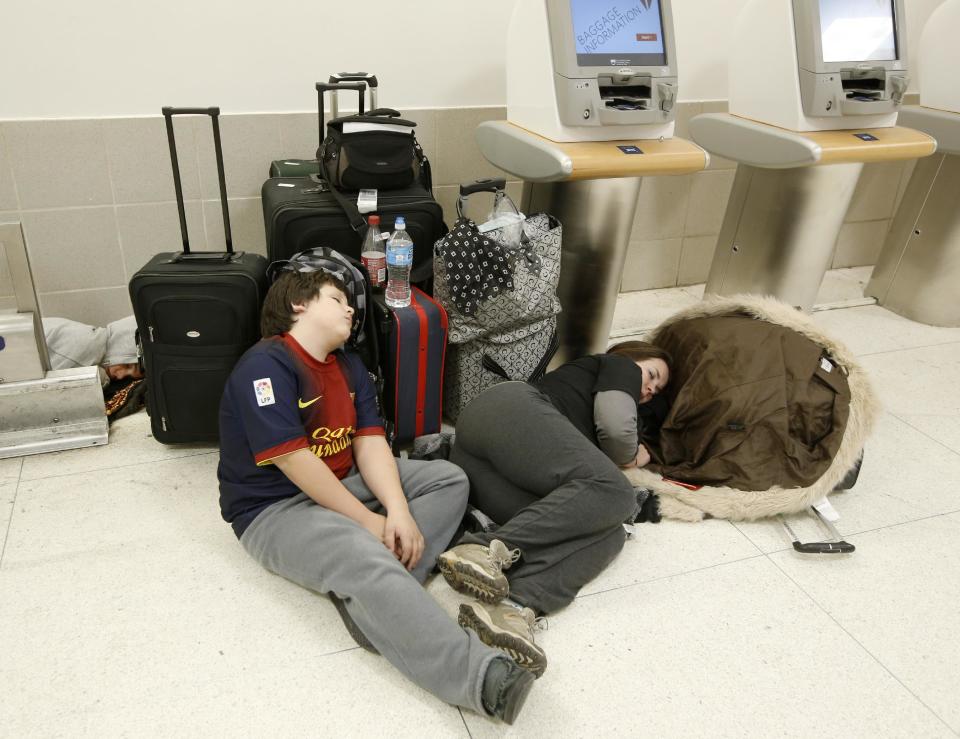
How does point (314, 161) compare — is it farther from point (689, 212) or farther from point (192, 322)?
point (689, 212)

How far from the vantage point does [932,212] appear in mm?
3074

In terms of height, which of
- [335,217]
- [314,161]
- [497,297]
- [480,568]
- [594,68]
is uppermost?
[594,68]

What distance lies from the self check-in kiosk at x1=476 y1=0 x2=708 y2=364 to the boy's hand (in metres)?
1.00

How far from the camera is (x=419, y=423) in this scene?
2.14m

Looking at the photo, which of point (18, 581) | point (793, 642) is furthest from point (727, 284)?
point (18, 581)

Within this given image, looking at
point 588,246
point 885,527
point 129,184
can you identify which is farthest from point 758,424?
point 129,184

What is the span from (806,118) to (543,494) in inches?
61.4

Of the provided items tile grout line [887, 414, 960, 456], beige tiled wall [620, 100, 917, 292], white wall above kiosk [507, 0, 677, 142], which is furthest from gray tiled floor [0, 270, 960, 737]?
beige tiled wall [620, 100, 917, 292]

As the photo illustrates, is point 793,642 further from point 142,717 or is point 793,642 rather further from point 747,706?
point 142,717

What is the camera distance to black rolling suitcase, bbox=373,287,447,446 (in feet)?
6.57

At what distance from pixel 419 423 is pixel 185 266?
2.48 feet

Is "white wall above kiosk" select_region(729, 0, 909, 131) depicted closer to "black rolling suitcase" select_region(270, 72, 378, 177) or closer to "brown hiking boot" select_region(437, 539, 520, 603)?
"black rolling suitcase" select_region(270, 72, 378, 177)

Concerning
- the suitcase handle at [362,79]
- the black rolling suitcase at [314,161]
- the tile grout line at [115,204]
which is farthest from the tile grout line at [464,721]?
the tile grout line at [115,204]

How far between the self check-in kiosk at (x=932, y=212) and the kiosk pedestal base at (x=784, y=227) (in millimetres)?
563
